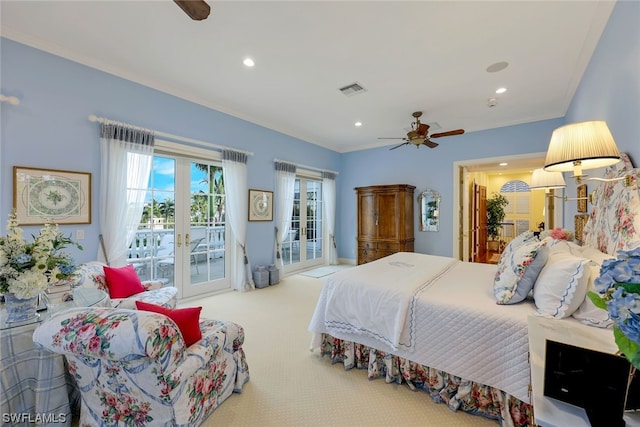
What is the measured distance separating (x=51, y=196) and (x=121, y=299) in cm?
131

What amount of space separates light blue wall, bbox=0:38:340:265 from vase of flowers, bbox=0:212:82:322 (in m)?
1.44

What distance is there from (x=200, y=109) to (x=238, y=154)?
83 cm

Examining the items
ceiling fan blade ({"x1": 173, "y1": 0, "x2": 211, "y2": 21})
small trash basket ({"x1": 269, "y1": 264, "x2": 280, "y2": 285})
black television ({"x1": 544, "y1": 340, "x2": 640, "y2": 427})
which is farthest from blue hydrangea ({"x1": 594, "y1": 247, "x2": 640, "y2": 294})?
small trash basket ({"x1": 269, "y1": 264, "x2": 280, "y2": 285})

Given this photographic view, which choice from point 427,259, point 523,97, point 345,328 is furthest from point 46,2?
point 523,97

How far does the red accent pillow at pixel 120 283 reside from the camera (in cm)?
253

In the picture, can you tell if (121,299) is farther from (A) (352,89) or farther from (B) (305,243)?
(B) (305,243)

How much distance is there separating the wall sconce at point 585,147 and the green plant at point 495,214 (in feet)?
24.3

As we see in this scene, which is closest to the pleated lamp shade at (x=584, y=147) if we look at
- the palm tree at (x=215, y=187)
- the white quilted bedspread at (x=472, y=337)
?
the white quilted bedspread at (x=472, y=337)

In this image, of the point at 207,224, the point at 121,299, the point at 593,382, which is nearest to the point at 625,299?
the point at 593,382

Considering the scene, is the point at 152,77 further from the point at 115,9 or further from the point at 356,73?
the point at 356,73

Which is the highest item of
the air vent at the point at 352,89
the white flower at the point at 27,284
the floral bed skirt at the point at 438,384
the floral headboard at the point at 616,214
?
the air vent at the point at 352,89

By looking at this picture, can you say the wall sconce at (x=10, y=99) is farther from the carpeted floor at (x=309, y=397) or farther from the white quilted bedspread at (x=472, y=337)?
the white quilted bedspread at (x=472, y=337)

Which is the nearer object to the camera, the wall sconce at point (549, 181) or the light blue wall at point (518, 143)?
the light blue wall at point (518, 143)

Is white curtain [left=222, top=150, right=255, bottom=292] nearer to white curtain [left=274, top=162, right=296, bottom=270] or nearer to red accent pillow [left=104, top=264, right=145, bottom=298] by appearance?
white curtain [left=274, top=162, right=296, bottom=270]
